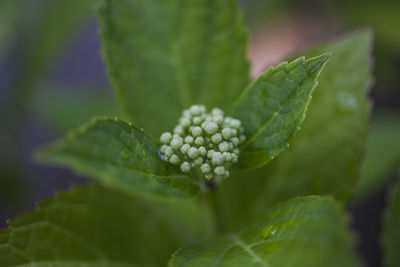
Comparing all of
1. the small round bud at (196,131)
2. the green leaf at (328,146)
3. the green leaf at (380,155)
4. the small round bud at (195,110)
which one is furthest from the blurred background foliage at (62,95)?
the small round bud at (196,131)

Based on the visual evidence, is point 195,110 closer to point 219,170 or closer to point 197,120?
point 197,120

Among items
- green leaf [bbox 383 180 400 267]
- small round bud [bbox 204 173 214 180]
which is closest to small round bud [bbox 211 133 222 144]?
small round bud [bbox 204 173 214 180]

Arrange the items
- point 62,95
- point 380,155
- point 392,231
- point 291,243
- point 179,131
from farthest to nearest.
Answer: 1. point 62,95
2. point 380,155
3. point 392,231
4. point 179,131
5. point 291,243

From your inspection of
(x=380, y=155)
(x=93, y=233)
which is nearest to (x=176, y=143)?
(x=93, y=233)

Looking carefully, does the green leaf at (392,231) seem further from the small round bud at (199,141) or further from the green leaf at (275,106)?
Result: the small round bud at (199,141)

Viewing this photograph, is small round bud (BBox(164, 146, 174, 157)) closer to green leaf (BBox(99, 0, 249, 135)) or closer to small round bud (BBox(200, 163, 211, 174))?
small round bud (BBox(200, 163, 211, 174))

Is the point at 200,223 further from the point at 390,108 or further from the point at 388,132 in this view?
the point at 390,108

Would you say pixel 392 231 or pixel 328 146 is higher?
pixel 328 146

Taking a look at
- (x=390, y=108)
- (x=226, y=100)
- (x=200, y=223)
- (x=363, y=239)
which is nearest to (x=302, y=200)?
(x=226, y=100)
